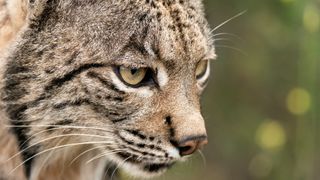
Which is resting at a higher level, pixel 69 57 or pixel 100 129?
pixel 69 57

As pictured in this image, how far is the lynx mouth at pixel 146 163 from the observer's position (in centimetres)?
346

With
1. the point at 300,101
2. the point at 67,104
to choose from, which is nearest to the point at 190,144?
the point at 67,104

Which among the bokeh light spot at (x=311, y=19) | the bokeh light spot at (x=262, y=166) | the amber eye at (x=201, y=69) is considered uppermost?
the bokeh light spot at (x=311, y=19)

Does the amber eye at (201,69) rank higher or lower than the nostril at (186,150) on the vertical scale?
higher

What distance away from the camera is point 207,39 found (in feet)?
11.7

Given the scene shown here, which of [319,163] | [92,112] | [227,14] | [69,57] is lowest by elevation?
[319,163]

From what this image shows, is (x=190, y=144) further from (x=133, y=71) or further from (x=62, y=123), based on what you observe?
(x=62, y=123)

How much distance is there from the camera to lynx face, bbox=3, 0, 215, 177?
3.32 m

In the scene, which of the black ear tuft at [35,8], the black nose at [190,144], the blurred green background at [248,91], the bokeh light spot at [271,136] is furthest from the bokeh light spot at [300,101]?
the black ear tuft at [35,8]

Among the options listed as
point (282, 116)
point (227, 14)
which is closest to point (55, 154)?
point (227, 14)

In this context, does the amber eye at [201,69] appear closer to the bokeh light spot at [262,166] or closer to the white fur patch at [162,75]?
the white fur patch at [162,75]

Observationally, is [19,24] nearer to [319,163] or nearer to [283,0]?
[283,0]

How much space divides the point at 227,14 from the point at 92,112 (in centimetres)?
334

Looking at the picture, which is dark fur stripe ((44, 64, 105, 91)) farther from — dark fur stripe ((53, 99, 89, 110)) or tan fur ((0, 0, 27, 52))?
tan fur ((0, 0, 27, 52))
